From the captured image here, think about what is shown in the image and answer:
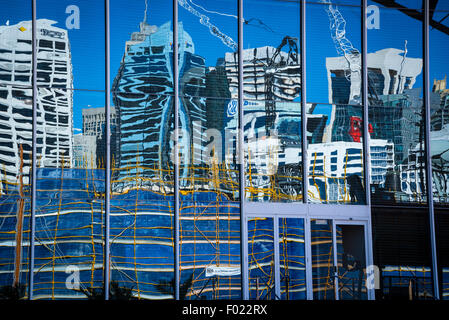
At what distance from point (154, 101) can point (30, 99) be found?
2.11 m

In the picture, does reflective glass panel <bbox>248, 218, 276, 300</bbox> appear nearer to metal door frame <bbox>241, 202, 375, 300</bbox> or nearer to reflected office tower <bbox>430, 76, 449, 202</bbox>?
metal door frame <bbox>241, 202, 375, 300</bbox>

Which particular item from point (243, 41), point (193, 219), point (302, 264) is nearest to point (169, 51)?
point (243, 41)

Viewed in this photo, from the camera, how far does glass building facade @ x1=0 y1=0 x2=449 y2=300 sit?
1109 cm

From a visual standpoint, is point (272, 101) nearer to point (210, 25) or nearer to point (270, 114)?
point (270, 114)

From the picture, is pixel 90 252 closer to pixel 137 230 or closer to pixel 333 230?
pixel 137 230

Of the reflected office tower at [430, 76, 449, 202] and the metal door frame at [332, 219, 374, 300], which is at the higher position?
the reflected office tower at [430, 76, 449, 202]

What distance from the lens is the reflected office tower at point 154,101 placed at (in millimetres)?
11477

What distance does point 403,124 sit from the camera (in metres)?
12.6

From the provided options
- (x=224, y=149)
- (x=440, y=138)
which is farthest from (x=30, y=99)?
(x=440, y=138)

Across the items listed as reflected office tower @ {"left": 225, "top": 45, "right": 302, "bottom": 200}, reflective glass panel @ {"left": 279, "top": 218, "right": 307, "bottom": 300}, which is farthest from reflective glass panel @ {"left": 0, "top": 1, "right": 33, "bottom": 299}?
reflective glass panel @ {"left": 279, "top": 218, "right": 307, "bottom": 300}

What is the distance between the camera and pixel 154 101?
11.7 m

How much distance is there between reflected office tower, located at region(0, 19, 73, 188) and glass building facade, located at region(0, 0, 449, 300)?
24 millimetres

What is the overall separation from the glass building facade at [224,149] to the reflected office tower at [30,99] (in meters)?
0.02

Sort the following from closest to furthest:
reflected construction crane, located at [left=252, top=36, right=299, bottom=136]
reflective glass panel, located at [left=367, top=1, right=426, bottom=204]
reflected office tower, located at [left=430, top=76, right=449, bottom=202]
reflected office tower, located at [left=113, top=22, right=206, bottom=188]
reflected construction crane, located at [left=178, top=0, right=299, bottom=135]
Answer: reflected office tower, located at [left=113, top=22, right=206, bottom=188]
reflected construction crane, located at [left=178, top=0, right=299, bottom=135]
reflected construction crane, located at [left=252, top=36, right=299, bottom=136]
reflective glass panel, located at [left=367, top=1, right=426, bottom=204]
reflected office tower, located at [left=430, top=76, right=449, bottom=202]
